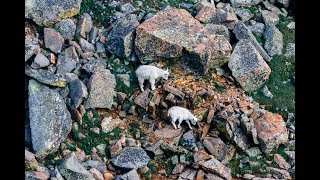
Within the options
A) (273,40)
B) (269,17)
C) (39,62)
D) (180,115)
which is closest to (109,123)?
(180,115)

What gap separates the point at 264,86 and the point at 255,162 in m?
3.24

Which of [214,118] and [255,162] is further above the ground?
[214,118]

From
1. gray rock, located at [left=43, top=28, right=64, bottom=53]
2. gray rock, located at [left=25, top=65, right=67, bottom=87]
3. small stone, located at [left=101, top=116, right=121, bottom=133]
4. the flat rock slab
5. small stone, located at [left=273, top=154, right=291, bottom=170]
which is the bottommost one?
small stone, located at [left=273, top=154, right=291, bottom=170]

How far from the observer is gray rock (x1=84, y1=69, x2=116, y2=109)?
1295 centimetres

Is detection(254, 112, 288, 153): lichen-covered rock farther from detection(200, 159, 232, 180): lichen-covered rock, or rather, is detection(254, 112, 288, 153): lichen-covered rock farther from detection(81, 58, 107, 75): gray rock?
detection(81, 58, 107, 75): gray rock

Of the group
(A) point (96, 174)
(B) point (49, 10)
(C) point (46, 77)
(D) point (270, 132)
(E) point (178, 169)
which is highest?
(B) point (49, 10)

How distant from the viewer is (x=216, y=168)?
39.5 feet

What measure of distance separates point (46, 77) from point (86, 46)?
2.41 meters

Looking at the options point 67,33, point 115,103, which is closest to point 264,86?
point 115,103

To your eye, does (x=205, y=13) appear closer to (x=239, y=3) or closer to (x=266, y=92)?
(x=239, y=3)

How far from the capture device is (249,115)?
13766 mm

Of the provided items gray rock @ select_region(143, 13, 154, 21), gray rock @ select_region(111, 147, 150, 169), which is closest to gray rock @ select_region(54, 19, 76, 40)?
gray rock @ select_region(143, 13, 154, 21)

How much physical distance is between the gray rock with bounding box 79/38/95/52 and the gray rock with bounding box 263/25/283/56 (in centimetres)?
638

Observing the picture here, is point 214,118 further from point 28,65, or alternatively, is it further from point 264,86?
point 28,65
